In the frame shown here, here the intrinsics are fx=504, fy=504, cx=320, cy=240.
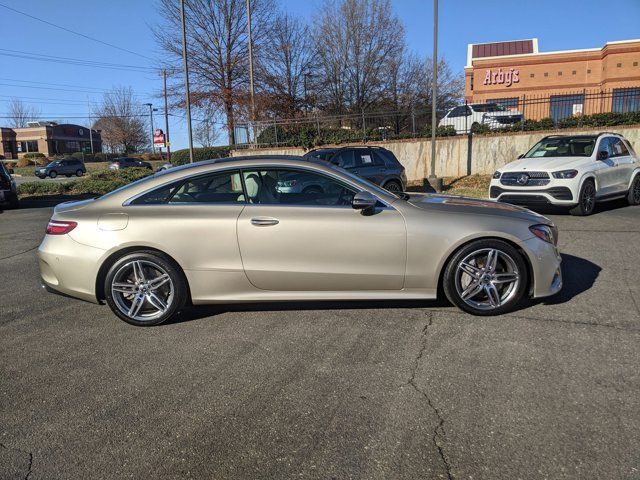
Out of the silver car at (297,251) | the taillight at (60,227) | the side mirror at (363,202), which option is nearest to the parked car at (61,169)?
the taillight at (60,227)

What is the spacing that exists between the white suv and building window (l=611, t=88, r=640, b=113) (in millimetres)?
8658

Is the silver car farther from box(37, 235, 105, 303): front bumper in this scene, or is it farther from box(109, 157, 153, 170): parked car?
box(109, 157, 153, 170): parked car

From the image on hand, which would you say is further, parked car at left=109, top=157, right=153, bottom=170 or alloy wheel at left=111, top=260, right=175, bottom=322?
parked car at left=109, top=157, right=153, bottom=170

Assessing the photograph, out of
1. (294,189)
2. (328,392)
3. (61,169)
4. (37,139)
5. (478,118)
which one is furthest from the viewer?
(37,139)

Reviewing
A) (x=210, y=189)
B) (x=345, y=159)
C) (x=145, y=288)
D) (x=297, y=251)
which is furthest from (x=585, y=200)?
(x=145, y=288)

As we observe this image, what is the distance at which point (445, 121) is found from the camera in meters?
20.8

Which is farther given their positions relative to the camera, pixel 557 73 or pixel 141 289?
pixel 557 73

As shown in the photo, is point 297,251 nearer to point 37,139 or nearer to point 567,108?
point 567,108

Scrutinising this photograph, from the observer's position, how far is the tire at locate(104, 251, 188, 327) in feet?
14.6

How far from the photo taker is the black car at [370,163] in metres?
11.5

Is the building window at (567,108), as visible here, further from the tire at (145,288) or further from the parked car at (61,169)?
the parked car at (61,169)

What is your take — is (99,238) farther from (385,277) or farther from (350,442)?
(350,442)

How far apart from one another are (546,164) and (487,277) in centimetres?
671

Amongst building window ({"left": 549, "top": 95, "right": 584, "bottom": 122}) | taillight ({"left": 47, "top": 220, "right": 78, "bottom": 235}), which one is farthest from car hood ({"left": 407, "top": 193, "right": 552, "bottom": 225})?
building window ({"left": 549, "top": 95, "right": 584, "bottom": 122})
